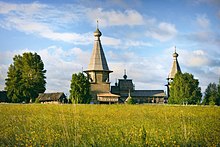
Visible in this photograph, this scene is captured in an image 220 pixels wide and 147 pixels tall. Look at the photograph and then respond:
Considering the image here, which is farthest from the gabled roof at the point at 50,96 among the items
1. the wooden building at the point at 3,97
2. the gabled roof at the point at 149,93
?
the gabled roof at the point at 149,93

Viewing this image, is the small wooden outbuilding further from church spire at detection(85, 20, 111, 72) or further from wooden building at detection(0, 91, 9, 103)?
church spire at detection(85, 20, 111, 72)

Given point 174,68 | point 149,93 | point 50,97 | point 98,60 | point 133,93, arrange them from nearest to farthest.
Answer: point 50,97 < point 98,60 < point 133,93 < point 149,93 < point 174,68

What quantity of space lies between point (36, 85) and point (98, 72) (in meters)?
16.7

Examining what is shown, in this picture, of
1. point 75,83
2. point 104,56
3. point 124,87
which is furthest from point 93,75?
point 75,83

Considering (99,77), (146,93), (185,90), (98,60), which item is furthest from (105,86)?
(185,90)

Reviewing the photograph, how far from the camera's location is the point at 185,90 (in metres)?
69.5

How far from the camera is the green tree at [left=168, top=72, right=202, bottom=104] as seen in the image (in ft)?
227

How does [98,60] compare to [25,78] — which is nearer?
[25,78]

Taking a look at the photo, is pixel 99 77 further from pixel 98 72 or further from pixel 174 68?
pixel 174 68

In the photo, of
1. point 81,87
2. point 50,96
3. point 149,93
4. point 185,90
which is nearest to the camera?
point 81,87

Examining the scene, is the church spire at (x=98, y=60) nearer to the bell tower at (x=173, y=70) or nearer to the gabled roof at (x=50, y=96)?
the gabled roof at (x=50, y=96)

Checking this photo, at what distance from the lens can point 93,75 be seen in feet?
249

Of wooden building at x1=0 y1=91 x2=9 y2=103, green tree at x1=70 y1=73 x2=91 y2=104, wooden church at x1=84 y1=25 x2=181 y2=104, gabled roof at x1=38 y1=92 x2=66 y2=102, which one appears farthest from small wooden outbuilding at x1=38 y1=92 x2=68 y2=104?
wooden building at x1=0 y1=91 x2=9 y2=103

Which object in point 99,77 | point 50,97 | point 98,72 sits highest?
point 98,72
